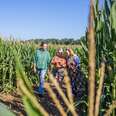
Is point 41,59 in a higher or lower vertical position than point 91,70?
lower

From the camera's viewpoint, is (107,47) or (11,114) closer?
(11,114)

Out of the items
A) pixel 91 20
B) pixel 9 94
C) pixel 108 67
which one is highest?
pixel 91 20

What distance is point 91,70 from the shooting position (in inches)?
37.1

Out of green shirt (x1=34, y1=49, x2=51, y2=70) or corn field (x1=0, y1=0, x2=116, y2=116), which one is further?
green shirt (x1=34, y1=49, x2=51, y2=70)

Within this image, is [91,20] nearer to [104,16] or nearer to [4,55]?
[104,16]

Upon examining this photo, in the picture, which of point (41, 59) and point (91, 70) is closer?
point (91, 70)

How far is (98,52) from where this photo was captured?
726 cm

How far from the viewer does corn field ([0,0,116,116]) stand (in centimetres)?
93

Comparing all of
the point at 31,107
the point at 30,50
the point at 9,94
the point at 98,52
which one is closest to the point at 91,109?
Result: the point at 31,107

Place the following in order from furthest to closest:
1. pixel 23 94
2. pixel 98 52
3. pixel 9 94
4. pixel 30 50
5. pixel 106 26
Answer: pixel 30 50 < pixel 9 94 < pixel 98 52 < pixel 106 26 < pixel 23 94

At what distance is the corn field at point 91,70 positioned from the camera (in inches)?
36.5

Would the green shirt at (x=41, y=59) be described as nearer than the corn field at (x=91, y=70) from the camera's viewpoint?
No

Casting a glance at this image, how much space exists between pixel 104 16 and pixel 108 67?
79 centimetres

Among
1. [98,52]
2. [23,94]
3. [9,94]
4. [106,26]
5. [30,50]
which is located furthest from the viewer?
[30,50]
